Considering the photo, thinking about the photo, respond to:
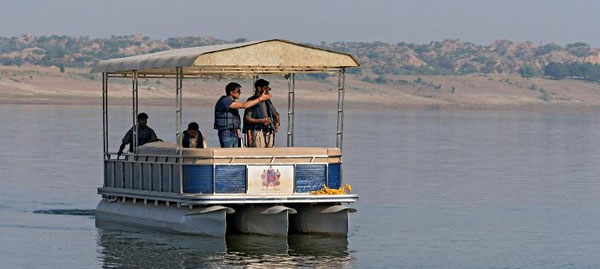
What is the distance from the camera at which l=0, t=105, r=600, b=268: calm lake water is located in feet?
61.1

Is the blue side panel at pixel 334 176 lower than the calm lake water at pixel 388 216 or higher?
higher

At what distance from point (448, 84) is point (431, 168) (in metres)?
91.5

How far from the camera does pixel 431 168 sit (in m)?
35.5

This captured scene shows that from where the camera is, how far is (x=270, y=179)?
19.0m

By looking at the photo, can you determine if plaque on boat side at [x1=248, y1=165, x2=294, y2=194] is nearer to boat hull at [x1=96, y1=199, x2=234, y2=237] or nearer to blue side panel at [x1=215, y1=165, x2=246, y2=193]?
blue side panel at [x1=215, y1=165, x2=246, y2=193]

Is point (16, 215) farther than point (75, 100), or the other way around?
point (75, 100)

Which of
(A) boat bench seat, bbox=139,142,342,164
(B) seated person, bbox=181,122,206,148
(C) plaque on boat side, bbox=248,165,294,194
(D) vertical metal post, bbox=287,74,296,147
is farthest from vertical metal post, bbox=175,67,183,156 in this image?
(D) vertical metal post, bbox=287,74,296,147

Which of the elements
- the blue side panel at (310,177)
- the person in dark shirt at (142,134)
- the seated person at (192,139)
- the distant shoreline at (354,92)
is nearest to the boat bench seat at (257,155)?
the blue side panel at (310,177)

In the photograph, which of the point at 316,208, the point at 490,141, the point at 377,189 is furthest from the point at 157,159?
the point at 490,141

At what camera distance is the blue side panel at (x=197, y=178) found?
1884 centimetres

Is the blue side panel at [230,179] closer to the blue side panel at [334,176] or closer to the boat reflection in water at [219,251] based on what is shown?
the boat reflection in water at [219,251]

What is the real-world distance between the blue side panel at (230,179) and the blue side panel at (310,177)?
2.33ft

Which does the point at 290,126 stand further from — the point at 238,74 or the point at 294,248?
the point at 294,248

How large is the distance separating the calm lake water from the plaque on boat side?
2.30ft
